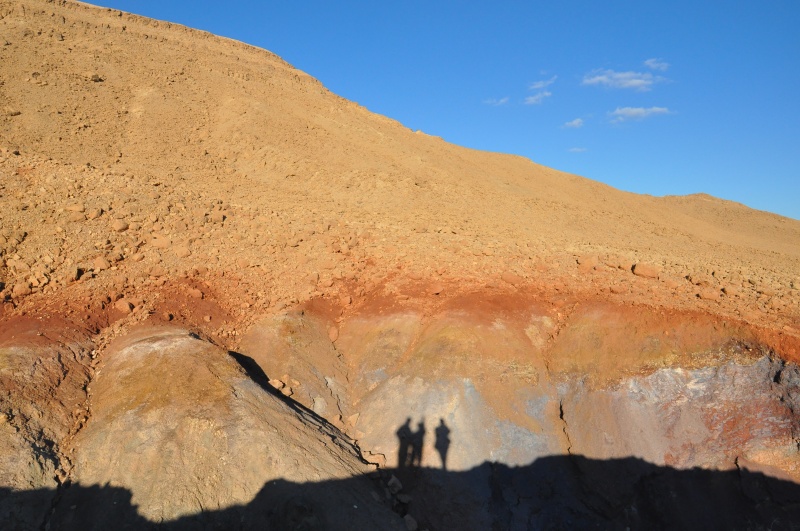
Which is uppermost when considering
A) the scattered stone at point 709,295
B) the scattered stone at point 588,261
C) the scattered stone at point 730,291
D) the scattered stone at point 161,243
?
the scattered stone at point 588,261

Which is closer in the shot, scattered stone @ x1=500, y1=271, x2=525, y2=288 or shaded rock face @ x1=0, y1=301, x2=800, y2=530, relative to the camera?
shaded rock face @ x1=0, y1=301, x2=800, y2=530

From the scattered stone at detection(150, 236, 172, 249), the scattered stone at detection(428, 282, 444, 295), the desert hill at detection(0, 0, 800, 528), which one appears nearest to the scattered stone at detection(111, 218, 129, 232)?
the desert hill at detection(0, 0, 800, 528)

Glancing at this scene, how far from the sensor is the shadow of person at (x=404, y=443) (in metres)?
7.93

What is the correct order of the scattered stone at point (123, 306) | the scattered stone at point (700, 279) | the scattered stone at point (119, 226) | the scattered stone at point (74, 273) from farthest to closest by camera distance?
the scattered stone at point (119, 226)
the scattered stone at point (700, 279)
the scattered stone at point (74, 273)
the scattered stone at point (123, 306)

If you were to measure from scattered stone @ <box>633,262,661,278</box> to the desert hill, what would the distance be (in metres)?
0.10

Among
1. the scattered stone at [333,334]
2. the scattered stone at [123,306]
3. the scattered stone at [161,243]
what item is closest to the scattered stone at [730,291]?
the scattered stone at [333,334]

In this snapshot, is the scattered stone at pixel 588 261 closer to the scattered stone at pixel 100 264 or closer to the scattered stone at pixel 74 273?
the scattered stone at pixel 100 264

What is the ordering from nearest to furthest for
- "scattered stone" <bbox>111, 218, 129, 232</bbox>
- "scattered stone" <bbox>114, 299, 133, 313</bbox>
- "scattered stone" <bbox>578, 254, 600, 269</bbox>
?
1. "scattered stone" <bbox>114, 299, 133, 313</bbox>
2. "scattered stone" <bbox>111, 218, 129, 232</bbox>
3. "scattered stone" <bbox>578, 254, 600, 269</bbox>

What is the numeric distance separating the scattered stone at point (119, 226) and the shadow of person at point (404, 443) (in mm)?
6435

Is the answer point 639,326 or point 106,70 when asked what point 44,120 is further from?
point 639,326

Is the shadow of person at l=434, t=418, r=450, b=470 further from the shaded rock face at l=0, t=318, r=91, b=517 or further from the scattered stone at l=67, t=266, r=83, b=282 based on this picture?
the scattered stone at l=67, t=266, r=83, b=282

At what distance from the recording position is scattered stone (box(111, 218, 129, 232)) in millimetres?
10047

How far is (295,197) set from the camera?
13.0m

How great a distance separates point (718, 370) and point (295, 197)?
9.40 meters
